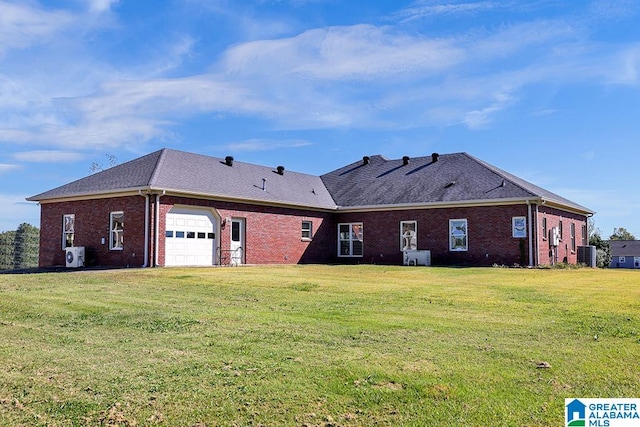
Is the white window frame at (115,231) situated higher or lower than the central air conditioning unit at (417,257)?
higher

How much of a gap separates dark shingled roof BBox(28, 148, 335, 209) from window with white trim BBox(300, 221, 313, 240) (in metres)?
1.06

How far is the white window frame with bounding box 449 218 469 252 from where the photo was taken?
24.3 m

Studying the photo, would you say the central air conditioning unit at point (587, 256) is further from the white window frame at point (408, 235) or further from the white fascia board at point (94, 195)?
the white fascia board at point (94, 195)

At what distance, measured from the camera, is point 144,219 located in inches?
781

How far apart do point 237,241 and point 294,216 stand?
375 centimetres

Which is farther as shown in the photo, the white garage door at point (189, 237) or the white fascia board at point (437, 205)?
the white fascia board at point (437, 205)

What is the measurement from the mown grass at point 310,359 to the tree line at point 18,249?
3583 cm

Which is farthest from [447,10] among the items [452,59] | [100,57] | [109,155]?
[109,155]

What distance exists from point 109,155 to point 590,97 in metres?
37.0

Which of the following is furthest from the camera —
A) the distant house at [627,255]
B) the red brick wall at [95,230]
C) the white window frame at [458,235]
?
the distant house at [627,255]

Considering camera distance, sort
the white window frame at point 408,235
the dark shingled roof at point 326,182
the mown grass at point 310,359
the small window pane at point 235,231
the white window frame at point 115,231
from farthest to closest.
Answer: the white window frame at point 408,235 → the small window pane at point 235,231 → the dark shingled roof at point 326,182 → the white window frame at point 115,231 → the mown grass at point 310,359

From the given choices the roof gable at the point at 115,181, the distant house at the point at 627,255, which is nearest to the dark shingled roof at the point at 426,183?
the roof gable at the point at 115,181

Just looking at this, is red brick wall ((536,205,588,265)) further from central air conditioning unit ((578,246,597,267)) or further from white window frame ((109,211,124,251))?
white window frame ((109,211,124,251))

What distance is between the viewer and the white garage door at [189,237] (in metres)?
20.6
